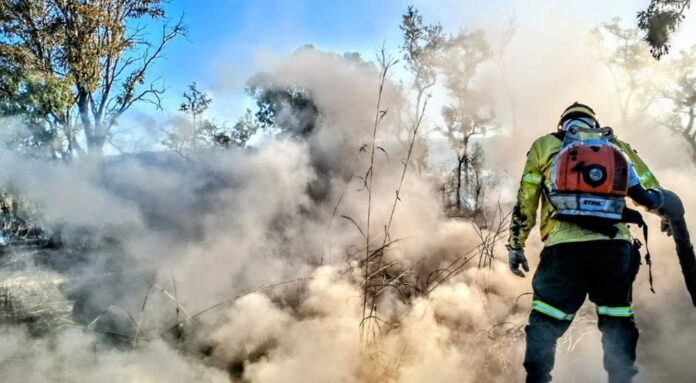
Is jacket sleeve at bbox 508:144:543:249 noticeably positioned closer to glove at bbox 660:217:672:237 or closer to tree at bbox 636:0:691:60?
glove at bbox 660:217:672:237

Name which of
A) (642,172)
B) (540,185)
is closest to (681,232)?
(642,172)

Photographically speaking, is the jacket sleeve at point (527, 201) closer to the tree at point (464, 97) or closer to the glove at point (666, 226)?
the glove at point (666, 226)

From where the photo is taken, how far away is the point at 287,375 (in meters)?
3.42

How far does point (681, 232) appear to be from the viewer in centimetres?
276

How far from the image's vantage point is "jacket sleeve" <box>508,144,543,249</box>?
274cm

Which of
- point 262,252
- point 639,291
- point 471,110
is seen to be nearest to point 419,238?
point 262,252

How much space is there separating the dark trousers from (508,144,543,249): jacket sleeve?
0.86 ft

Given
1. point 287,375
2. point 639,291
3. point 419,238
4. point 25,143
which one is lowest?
point 287,375

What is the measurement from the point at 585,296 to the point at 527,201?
1.97 feet

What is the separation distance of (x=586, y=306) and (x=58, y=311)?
530 centimetres

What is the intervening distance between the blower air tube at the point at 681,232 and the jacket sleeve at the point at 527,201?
0.71 m

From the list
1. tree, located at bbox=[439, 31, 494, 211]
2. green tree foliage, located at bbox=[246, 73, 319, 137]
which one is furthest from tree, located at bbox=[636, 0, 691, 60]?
tree, located at bbox=[439, 31, 494, 211]

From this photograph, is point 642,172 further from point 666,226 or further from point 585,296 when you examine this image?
point 585,296

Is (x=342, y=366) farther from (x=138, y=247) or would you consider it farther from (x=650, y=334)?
(x=138, y=247)
